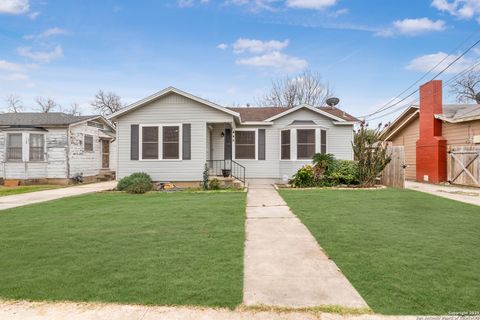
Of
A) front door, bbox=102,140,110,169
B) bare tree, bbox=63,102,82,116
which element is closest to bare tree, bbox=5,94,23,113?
bare tree, bbox=63,102,82,116

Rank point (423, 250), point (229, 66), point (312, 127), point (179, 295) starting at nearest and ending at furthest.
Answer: point (179, 295) < point (423, 250) < point (312, 127) < point (229, 66)

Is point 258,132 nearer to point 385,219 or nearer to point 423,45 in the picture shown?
point 385,219

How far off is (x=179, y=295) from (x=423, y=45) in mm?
21872

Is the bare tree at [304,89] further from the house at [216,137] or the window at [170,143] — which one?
the window at [170,143]

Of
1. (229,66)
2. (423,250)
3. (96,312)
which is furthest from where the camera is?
(229,66)

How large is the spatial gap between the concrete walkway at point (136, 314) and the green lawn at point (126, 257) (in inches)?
4.4

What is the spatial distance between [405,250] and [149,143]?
36.7 ft

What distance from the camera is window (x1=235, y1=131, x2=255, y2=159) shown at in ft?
51.0

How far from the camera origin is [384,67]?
66.0 ft

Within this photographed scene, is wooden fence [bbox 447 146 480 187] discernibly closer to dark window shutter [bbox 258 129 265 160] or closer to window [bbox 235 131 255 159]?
dark window shutter [bbox 258 129 265 160]

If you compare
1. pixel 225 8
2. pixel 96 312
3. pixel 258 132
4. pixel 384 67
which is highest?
pixel 225 8

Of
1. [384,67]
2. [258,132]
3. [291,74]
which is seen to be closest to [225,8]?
[258,132]

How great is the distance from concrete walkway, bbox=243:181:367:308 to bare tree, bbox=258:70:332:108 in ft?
89.0

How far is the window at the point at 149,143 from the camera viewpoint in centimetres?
1294
